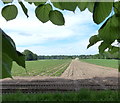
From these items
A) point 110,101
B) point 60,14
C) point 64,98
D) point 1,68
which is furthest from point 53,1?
point 64,98

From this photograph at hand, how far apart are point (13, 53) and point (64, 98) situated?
14.0 feet

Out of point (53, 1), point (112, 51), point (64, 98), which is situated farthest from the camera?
point (64, 98)

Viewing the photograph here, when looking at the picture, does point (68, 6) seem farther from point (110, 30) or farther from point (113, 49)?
point (113, 49)

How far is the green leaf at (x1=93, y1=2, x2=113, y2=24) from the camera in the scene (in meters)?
0.20

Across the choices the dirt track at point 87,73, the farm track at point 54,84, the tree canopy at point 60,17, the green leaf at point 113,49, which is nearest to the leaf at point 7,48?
the tree canopy at point 60,17

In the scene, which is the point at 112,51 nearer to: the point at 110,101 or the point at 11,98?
the point at 110,101

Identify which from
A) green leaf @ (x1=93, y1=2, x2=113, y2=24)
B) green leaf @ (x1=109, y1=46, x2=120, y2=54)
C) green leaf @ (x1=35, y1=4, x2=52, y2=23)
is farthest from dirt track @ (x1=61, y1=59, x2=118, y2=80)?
green leaf @ (x1=93, y1=2, x2=113, y2=24)

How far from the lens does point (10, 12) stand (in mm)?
311

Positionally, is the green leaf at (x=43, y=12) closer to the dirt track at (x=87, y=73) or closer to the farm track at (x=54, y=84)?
the farm track at (x=54, y=84)

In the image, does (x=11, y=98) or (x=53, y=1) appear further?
(x=11, y=98)

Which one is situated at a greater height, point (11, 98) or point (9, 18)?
point (9, 18)

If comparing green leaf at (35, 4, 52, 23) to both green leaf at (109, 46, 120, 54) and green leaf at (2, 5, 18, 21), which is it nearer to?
green leaf at (2, 5, 18, 21)

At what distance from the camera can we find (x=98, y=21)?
0.21 meters

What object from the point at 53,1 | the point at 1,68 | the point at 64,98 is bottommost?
the point at 64,98
